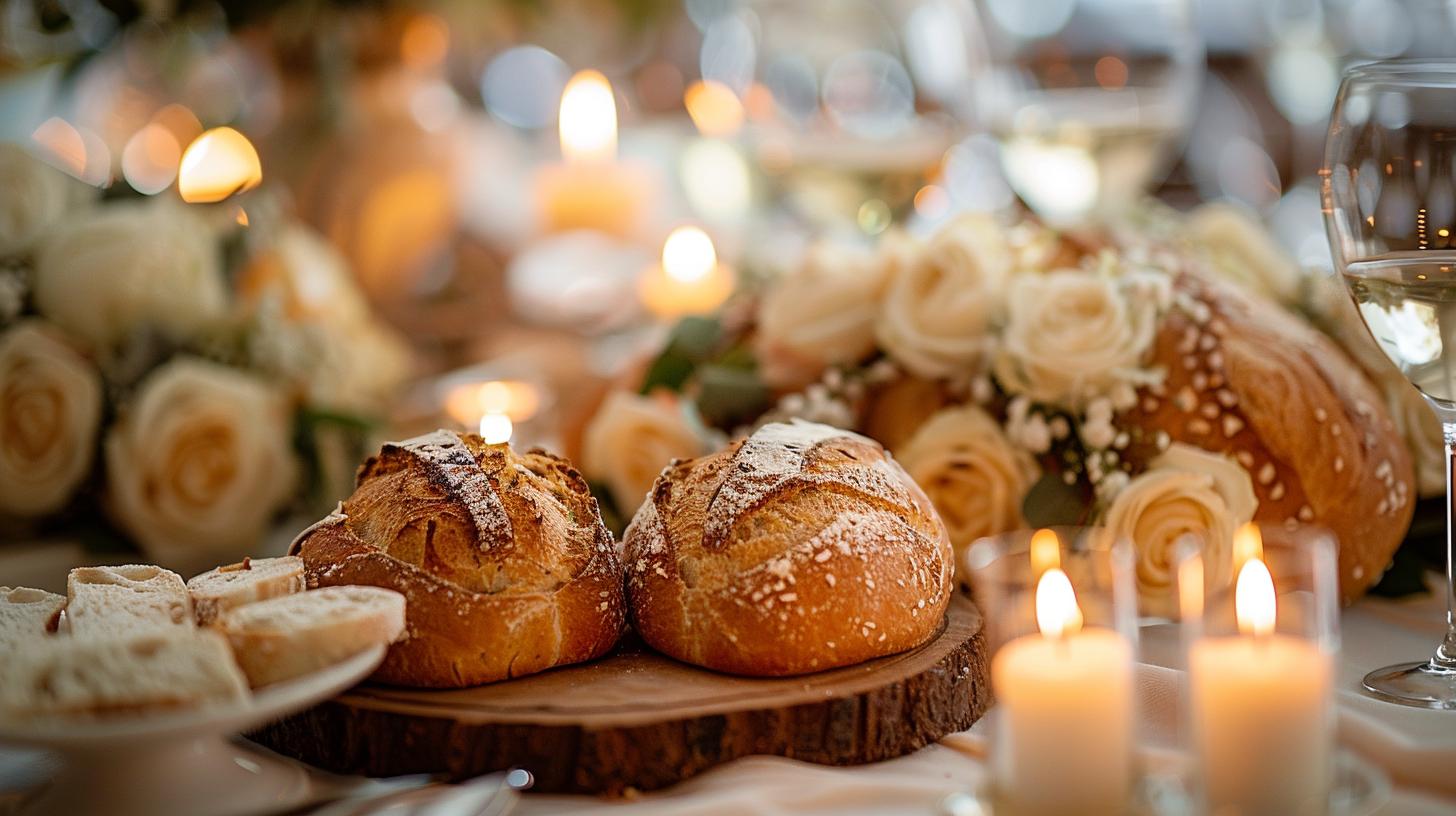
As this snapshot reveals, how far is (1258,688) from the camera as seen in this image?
0.74 meters

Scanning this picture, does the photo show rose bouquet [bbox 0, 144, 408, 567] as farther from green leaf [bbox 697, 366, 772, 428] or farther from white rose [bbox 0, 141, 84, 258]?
green leaf [bbox 697, 366, 772, 428]

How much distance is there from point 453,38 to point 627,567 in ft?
6.85

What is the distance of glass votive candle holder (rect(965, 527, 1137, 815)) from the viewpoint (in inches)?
29.0

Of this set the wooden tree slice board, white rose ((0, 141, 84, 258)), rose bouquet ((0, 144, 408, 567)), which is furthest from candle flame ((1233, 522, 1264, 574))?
white rose ((0, 141, 84, 258))

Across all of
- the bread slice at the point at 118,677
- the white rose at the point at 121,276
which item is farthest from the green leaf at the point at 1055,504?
the white rose at the point at 121,276

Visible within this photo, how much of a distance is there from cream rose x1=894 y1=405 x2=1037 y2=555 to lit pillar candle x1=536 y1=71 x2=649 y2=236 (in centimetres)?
127

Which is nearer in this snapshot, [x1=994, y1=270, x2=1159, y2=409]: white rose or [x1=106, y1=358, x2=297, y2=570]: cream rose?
[x1=994, y1=270, x2=1159, y2=409]: white rose

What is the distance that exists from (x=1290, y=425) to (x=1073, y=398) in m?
0.21

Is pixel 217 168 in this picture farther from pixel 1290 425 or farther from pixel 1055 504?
pixel 1290 425

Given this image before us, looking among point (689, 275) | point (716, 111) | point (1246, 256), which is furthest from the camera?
point (716, 111)

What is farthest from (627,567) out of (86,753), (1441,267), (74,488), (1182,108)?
(1182,108)

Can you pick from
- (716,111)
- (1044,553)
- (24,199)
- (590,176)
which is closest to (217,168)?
(24,199)

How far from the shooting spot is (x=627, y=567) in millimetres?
1101

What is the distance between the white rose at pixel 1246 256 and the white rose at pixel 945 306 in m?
0.37
